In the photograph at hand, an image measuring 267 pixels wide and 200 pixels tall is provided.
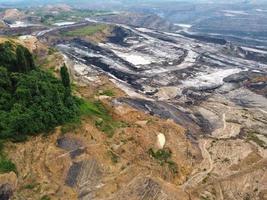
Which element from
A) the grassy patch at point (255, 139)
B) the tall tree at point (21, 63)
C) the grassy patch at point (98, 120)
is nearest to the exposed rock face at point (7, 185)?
the grassy patch at point (98, 120)

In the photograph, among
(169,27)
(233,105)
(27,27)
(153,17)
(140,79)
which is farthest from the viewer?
(153,17)

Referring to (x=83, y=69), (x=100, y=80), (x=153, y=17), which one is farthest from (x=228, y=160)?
(x=153, y=17)

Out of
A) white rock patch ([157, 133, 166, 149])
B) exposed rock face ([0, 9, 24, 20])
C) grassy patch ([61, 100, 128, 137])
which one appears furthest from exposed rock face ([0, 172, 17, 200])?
exposed rock face ([0, 9, 24, 20])

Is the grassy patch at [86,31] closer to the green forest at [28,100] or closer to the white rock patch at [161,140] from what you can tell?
the green forest at [28,100]

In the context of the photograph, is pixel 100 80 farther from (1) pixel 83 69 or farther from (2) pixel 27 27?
(2) pixel 27 27

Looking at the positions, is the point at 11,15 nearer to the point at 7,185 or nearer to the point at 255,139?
the point at 255,139
